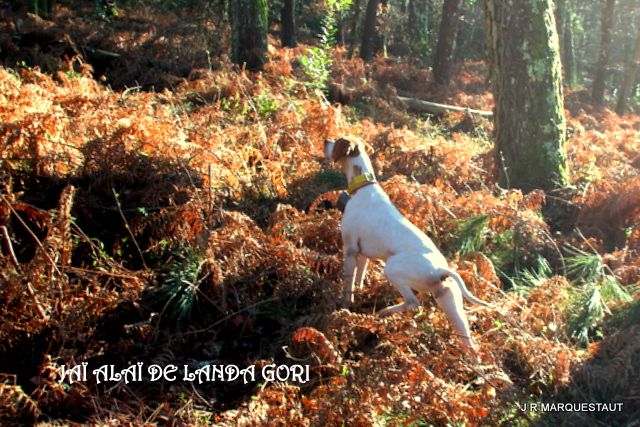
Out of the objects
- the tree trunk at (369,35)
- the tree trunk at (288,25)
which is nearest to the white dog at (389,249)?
the tree trunk at (369,35)

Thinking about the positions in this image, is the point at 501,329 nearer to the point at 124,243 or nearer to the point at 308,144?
the point at 124,243

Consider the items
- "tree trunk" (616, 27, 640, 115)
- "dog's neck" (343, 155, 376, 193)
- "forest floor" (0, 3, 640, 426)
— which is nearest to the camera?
"forest floor" (0, 3, 640, 426)

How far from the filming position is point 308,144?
25.4 feet

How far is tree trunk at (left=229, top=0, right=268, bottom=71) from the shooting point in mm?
11711

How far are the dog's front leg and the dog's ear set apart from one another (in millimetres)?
837

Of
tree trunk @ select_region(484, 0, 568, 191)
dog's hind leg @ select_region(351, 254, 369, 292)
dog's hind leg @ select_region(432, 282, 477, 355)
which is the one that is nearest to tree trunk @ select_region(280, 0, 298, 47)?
tree trunk @ select_region(484, 0, 568, 191)

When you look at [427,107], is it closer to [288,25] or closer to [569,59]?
[288,25]

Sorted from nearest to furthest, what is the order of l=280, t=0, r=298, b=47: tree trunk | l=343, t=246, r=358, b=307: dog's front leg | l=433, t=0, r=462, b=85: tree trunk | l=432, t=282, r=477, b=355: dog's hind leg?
l=432, t=282, r=477, b=355: dog's hind leg < l=343, t=246, r=358, b=307: dog's front leg < l=433, t=0, r=462, b=85: tree trunk < l=280, t=0, r=298, b=47: tree trunk

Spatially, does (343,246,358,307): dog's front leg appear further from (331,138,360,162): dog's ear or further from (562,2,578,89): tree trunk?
(562,2,578,89): tree trunk

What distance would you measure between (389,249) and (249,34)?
8.33 m

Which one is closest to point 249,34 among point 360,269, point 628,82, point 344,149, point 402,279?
point 344,149

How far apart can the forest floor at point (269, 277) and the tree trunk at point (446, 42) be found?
892cm

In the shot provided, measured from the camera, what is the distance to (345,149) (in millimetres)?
5188

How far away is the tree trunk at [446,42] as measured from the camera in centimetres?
1636
